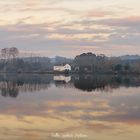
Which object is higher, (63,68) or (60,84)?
(63,68)

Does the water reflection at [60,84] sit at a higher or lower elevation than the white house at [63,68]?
lower

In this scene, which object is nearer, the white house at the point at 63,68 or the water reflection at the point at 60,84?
the water reflection at the point at 60,84

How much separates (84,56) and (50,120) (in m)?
50.5

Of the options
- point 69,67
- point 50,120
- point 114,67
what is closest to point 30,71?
point 69,67

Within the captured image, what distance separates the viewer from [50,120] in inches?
388

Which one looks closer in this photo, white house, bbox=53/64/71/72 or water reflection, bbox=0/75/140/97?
water reflection, bbox=0/75/140/97

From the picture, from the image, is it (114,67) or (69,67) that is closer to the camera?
(114,67)

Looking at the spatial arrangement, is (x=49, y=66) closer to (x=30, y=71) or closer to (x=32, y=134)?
(x=30, y=71)

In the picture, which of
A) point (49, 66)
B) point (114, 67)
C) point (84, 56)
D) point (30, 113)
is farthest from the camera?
point (49, 66)

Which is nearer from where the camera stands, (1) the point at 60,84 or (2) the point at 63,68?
(1) the point at 60,84

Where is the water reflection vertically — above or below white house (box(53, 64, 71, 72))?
below

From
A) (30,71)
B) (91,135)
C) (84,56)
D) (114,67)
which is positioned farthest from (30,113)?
(84,56)

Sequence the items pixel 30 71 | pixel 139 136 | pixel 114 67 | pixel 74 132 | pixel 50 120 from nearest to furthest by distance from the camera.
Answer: pixel 139 136, pixel 74 132, pixel 50 120, pixel 114 67, pixel 30 71

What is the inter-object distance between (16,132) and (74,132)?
1.24 metres
